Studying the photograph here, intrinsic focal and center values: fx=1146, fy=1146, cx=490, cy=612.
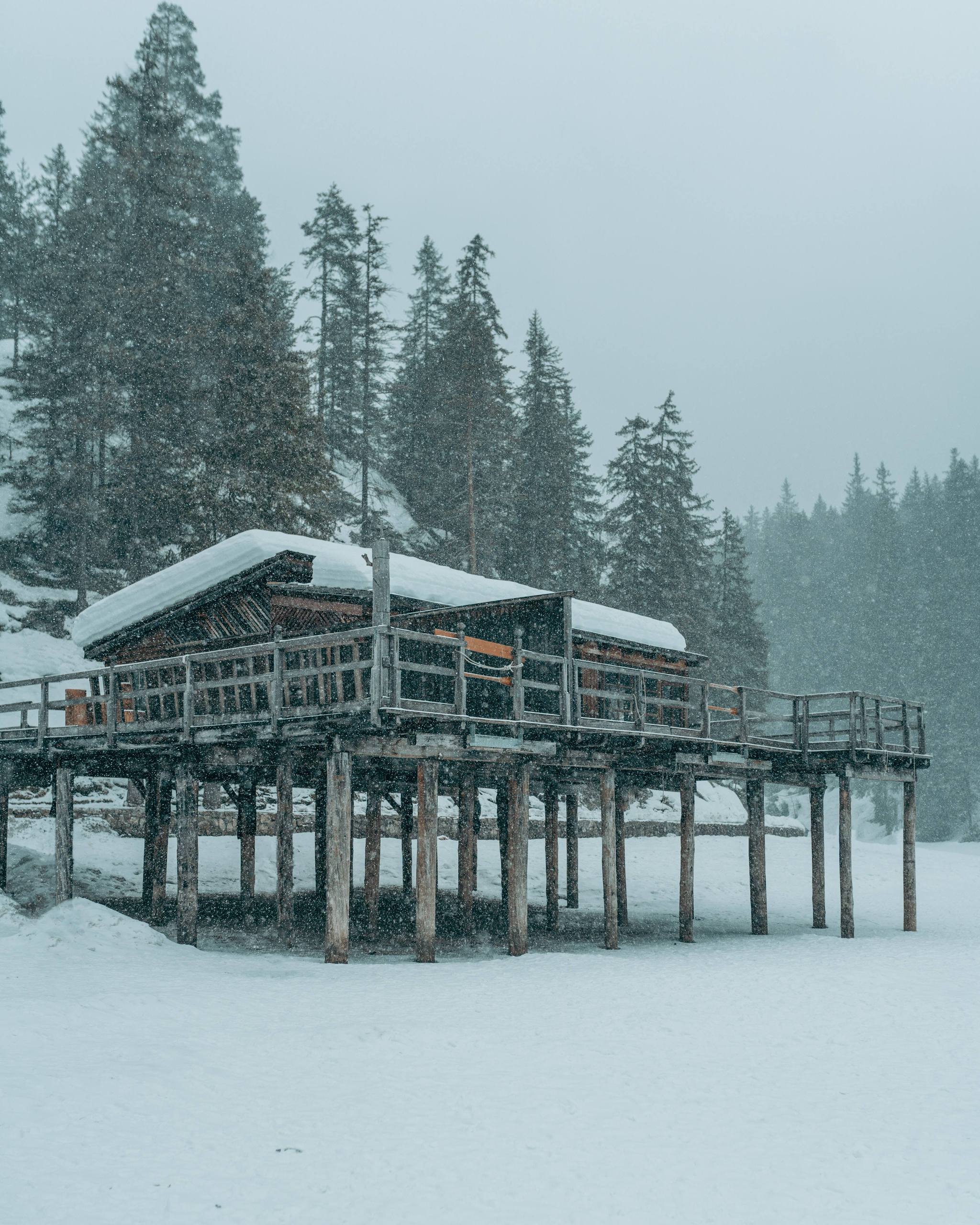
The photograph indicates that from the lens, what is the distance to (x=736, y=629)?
61.8 metres

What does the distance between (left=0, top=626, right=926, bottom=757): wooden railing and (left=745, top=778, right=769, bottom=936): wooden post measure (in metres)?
1.38

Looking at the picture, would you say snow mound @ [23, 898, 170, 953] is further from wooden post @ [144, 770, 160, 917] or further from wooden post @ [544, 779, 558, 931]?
wooden post @ [544, 779, 558, 931]

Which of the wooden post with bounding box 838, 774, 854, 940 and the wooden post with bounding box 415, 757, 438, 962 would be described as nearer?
the wooden post with bounding box 415, 757, 438, 962

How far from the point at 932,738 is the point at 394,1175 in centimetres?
7313

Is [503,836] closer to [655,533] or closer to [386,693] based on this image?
[386,693]

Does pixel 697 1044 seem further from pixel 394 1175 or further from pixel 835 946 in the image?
pixel 835 946

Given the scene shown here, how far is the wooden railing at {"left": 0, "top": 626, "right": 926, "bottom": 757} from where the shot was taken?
16562mm

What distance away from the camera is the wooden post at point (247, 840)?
24047mm

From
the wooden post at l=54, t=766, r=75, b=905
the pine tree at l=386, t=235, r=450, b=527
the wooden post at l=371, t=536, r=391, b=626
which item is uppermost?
the pine tree at l=386, t=235, r=450, b=527

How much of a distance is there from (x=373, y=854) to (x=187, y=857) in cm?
454

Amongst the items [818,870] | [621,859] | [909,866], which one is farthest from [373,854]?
[909,866]

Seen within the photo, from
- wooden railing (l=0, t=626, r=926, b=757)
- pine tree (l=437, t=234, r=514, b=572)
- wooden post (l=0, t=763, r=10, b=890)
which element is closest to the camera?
wooden railing (l=0, t=626, r=926, b=757)

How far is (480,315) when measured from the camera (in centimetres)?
4684

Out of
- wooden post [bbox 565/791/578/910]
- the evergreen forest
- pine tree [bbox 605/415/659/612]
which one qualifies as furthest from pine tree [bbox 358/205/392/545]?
wooden post [bbox 565/791/578/910]
